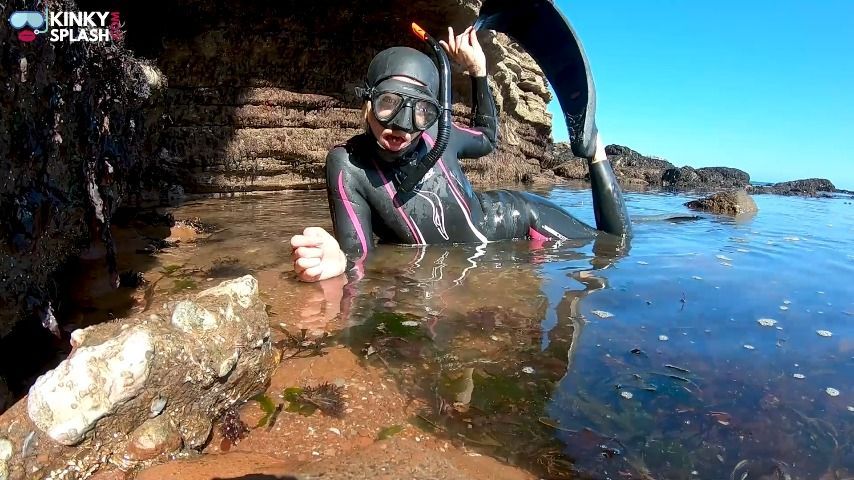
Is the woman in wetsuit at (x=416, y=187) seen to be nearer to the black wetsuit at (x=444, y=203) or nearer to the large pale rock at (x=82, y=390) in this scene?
the black wetsuit at (x=444, y=203)

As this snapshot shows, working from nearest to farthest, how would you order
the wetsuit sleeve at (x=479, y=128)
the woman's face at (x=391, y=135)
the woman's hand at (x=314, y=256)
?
1. the woman's hand at (x=314, y=256)
2. the woman's face at (x=391, y=135)
3. the wetsuit sleeve at (x=479, y=128)

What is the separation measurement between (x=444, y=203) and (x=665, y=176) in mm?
16919

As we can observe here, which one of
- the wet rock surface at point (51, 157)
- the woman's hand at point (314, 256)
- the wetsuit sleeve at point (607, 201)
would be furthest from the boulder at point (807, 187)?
the wet rock surface at point (51, 157)

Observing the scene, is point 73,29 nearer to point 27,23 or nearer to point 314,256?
point 27,23

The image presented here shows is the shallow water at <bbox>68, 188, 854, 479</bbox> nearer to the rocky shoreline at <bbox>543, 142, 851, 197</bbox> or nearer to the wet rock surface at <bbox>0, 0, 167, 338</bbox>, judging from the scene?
the wet rock surface at <bbox>0, 0, 167, 338</bbox>

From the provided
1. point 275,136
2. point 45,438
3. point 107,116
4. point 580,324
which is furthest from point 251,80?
point 45,438

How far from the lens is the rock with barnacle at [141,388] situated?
1.12 m

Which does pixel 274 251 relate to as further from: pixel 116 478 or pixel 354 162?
pixel 116 478

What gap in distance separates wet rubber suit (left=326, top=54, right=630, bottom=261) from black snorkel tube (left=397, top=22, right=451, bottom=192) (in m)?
0.08

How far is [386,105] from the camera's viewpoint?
3.02 meters

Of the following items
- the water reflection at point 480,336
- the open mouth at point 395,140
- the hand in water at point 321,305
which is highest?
the open mouth at point 395,140

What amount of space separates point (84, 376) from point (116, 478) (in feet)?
0.80

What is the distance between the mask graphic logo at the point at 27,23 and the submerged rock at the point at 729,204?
744 centimetres
